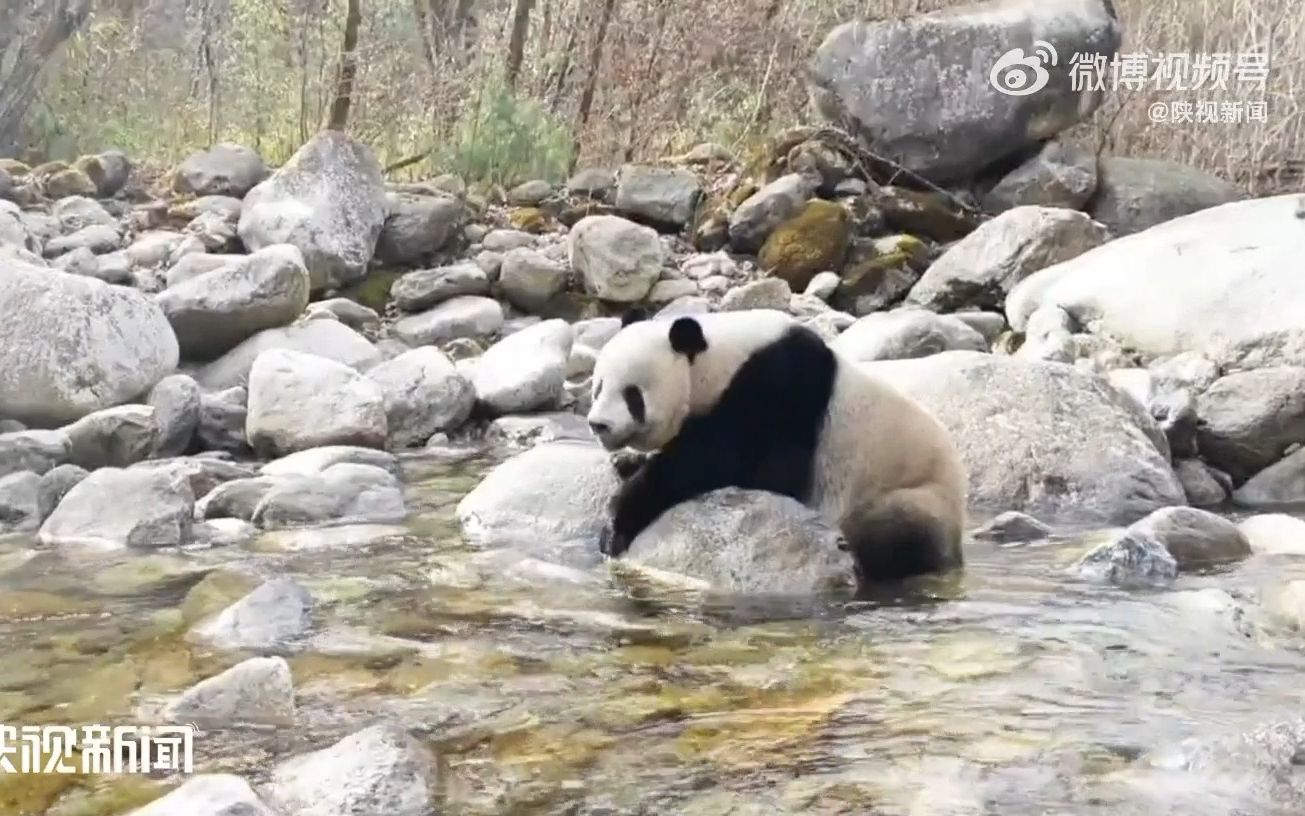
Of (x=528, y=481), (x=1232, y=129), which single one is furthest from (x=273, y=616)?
(x=1232, y=129)

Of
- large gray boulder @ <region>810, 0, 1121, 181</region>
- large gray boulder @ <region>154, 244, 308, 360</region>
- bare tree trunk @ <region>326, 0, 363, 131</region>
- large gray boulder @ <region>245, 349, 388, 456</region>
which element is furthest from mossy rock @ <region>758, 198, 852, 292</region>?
large gray boulder @ <region>245, 349, 388, 456</region>

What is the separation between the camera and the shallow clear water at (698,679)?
3.31m

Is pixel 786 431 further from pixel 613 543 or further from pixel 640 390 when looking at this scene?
pixel 613 543

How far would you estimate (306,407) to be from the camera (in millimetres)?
7695

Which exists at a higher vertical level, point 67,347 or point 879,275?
point 879,275

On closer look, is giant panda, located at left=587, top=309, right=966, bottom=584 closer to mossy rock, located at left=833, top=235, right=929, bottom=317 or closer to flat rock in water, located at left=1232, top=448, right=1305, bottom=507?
flat rock in water, located at left=1232, top=448, right=1305, bottom=507

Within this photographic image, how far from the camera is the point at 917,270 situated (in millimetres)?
11773

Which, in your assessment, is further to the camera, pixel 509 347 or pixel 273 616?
pixel 509 347

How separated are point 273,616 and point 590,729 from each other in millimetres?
1319

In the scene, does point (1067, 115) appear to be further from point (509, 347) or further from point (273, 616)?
point (273, 616)

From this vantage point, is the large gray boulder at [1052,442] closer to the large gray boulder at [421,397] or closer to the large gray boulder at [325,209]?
the large gray boulder at [421,397]

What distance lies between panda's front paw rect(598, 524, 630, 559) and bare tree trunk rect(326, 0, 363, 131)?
895 centimetres

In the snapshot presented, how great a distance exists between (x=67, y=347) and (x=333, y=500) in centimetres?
225

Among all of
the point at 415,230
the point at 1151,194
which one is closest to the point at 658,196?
the point at 415,230
